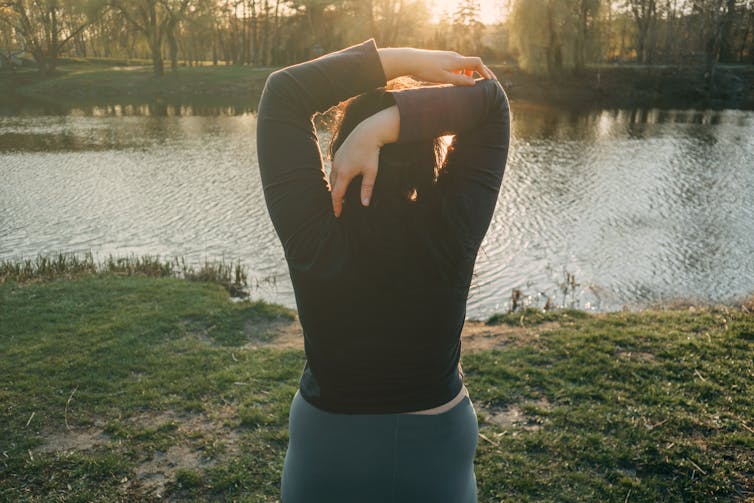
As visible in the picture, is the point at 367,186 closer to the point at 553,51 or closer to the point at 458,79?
the point at 458,79

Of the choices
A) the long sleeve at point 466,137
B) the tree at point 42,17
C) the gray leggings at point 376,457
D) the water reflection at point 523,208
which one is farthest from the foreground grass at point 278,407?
the tree at point 42,17

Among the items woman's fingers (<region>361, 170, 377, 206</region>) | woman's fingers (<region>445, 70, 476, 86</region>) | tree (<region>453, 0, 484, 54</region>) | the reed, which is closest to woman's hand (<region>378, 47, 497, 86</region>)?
woman's fingers (<region>445, 70, 476, 86</region>)

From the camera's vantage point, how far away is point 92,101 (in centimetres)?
4294

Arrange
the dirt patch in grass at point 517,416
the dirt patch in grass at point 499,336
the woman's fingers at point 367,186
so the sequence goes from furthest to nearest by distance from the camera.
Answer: the dirt patch in grass at point 499,336 → the dirt patch in grass at point 517,416 → the woman's fingers at point 367,186

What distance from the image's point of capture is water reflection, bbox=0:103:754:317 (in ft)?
36.3

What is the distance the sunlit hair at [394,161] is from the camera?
4.37 feet

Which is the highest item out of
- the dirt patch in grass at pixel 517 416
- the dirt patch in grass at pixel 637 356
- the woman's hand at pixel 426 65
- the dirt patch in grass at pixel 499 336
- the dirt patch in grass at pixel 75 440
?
the woman's hand at pixel 426 65

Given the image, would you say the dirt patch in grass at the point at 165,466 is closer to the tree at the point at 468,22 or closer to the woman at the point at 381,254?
the woman at the point at 381,254

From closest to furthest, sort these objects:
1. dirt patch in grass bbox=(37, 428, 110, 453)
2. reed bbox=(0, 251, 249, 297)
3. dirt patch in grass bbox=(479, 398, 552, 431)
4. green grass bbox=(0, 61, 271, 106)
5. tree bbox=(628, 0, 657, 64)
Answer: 1. dirt patch in grass bbox=(37, 428, 110, 453)
2. dirt patch in grass bbox=(479, 398, 552, 431)
3. reed bbox=(0, 251, 249, 297)
4. green grass bbox=(0, 61, 271, 106)
5. tree bbox=(628, 0, 657, 64)

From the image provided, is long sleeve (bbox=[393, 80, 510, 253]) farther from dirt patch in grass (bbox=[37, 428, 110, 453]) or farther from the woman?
dirt patch in grass (bbox=[37, 428, 110, 453])

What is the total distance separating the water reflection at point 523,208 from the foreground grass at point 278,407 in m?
3.44

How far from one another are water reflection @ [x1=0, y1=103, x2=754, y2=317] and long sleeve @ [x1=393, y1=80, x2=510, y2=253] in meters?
8.18

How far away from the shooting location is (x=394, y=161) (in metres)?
1.35

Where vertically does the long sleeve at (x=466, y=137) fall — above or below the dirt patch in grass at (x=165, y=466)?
above
